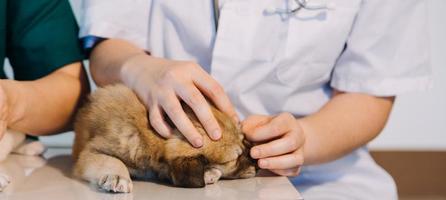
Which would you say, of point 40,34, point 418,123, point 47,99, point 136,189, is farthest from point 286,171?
point 418,123

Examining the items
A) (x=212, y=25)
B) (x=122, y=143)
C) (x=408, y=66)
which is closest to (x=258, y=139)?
(x=122, y=143)

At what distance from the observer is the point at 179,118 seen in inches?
35.6

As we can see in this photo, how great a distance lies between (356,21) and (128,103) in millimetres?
492

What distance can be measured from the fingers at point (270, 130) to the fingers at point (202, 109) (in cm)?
7

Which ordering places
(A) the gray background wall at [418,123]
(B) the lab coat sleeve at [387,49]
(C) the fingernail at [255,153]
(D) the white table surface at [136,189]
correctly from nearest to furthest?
(D) the white table surface at [136,189], (C) the fingernail at [255,153], (B) the lab coat sleeve at [387,49], (A) the gray background wall at [418,123]

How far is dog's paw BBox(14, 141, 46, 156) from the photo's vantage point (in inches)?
47.3

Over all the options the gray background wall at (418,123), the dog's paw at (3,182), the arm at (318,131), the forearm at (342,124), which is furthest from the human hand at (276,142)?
the gray background wall at (418,123)

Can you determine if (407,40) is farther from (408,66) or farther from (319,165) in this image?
(319,165)

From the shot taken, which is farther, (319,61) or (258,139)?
(319,61)

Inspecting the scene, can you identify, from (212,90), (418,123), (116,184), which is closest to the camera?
(116,184)

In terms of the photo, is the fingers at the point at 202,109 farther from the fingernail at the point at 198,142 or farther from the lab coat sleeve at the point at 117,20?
the lab coat sleeve at the point at 117,20

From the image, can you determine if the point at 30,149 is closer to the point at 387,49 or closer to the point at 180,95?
the point at 180,95

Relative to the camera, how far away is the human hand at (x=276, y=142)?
3.11 feet

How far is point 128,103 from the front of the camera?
967 mm
